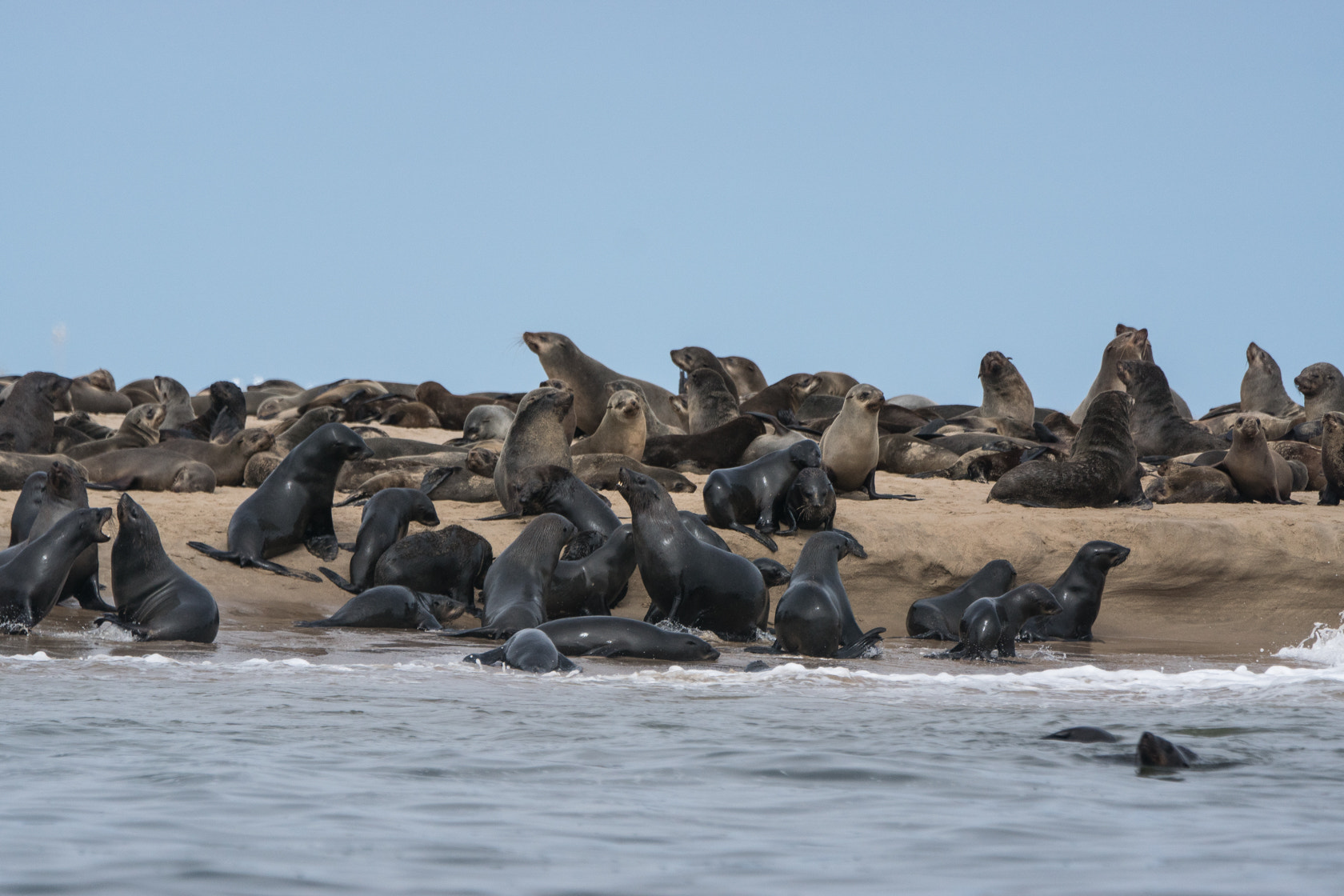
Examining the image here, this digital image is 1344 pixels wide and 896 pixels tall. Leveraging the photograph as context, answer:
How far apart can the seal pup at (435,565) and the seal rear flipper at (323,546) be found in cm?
74

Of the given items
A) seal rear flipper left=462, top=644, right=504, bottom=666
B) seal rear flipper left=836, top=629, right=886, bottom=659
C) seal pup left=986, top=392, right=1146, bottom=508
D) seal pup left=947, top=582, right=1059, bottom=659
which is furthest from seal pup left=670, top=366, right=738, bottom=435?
seal rear flipper left=462, top=644, right=504, bottom=666

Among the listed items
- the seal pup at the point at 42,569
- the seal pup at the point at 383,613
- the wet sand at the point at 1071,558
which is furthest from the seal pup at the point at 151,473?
the seal pup at the point at 42,569

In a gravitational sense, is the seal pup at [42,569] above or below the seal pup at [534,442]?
below

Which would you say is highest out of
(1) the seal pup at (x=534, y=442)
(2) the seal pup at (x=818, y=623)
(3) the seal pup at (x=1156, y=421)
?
(3) the seal pup at (x=1156, y=421)

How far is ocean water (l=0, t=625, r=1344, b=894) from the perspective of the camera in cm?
288

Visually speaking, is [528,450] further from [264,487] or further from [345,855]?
Result: [345,855]

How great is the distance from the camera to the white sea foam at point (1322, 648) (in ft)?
26.2

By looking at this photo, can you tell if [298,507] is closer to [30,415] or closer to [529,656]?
[529,656]

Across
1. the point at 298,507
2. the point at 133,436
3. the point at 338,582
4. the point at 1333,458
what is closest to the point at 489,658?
the point at 338,582

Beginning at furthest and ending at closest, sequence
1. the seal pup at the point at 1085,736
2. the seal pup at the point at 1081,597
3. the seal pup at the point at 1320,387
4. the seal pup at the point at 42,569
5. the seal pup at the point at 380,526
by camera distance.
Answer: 1. the seal pup at the point at 1320,387
2. the seal pup at the point at 380,526
3. the seal pup at the point at 1081,597
4. the seal pup at the point at 42,569
5. the seal pup at the point at 1085,736

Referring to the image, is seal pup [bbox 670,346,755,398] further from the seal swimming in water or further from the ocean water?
the ocean water

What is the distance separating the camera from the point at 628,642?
266 inches

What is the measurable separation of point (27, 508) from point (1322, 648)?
745 centimetres

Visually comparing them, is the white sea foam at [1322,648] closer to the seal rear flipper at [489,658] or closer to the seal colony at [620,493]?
the seal colony at [620,493]
